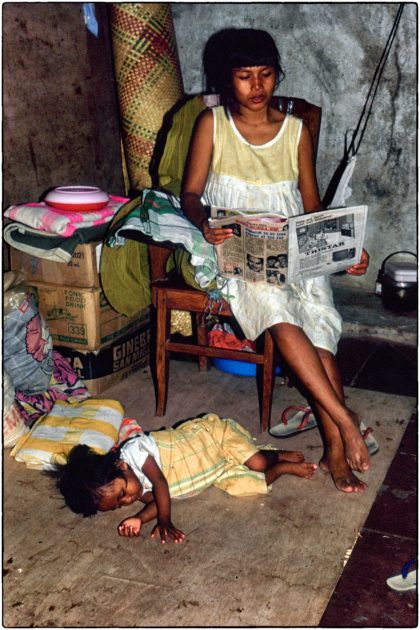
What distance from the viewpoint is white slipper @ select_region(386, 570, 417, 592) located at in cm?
226

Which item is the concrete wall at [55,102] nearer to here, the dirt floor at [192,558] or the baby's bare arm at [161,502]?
A: the dirt floor at [192,558]

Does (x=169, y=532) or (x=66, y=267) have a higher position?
(x=66, y=267)

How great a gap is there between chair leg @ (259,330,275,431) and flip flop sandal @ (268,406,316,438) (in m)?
0.06

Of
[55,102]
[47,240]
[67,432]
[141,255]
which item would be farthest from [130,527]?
[55,102]

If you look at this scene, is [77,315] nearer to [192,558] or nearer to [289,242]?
[289,242]

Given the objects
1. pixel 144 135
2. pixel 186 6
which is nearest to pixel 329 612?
pixel 144 135

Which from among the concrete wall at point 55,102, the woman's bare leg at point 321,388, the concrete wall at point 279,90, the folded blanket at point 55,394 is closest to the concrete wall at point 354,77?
the concrete wall at point 279,90

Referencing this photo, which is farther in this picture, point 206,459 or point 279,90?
point 279,90

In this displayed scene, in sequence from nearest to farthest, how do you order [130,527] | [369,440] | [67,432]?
[130,527] → [67,432] → [369,440]

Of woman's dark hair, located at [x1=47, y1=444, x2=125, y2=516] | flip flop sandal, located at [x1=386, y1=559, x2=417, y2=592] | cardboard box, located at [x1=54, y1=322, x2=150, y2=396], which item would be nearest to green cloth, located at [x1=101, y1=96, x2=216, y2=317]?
cardboard box, located at [x1=54, y1=322, x2=150, y2=396]

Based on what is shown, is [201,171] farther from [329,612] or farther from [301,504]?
[329,612]

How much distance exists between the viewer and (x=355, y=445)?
2.86m

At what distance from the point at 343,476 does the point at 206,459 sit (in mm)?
515

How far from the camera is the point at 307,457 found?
120 inches
